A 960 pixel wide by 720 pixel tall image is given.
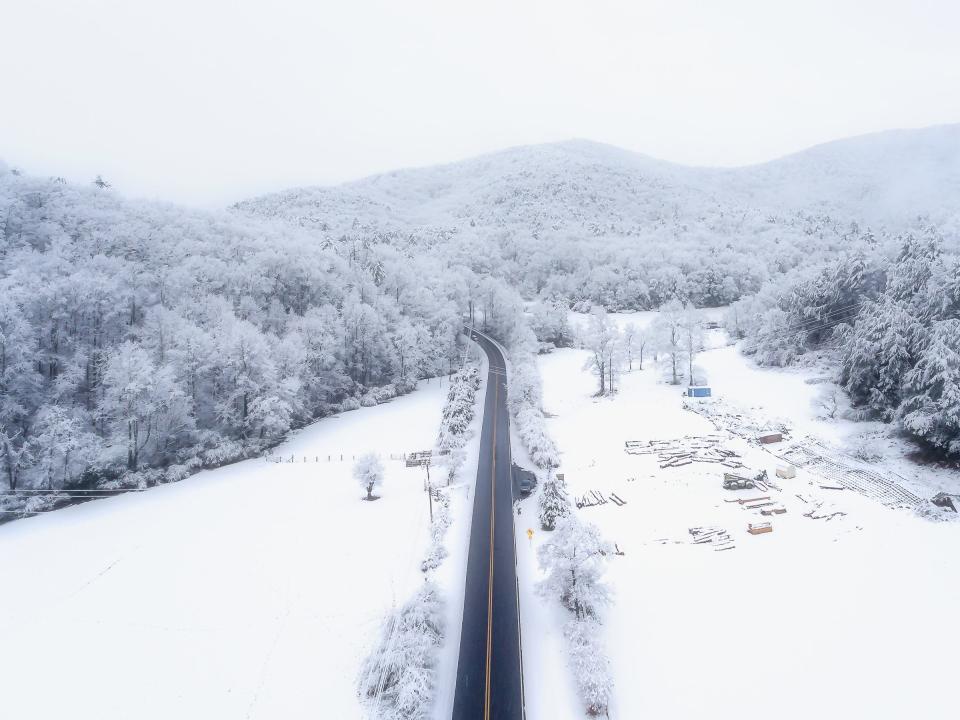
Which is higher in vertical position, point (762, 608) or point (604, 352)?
point (604, 352)

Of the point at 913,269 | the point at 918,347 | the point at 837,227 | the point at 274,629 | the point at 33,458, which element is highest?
the point at 837,227

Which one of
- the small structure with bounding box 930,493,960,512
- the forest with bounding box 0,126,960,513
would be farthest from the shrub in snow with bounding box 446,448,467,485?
the small structure with bounding box 930,493,960,512

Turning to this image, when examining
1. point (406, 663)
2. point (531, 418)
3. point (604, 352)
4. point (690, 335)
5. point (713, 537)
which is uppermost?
point (690, 335)

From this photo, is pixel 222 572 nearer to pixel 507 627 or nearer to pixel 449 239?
pixel 507 627

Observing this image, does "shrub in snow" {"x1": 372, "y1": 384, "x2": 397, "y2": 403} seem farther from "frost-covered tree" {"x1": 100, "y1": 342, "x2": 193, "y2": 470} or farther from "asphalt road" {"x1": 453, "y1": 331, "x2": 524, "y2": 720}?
"asphalt road" {"x1": 453, "y1": 331, "x2": 524, "y2": 720}

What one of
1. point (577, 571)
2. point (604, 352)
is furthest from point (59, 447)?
point (604, 352)

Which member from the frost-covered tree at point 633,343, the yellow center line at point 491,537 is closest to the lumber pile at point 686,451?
the yellow center line at point 491,537

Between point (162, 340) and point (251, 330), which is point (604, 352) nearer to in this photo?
point (251, 330)

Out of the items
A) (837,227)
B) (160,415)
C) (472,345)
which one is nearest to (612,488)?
(160,415)
